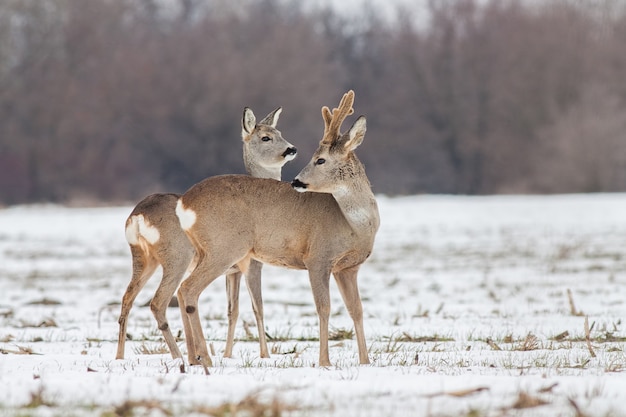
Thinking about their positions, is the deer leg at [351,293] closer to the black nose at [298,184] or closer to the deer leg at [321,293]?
the deer leg at [321,293]

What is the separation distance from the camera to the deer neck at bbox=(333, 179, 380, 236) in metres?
8.53

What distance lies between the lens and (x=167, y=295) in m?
8.84

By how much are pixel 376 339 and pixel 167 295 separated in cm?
221

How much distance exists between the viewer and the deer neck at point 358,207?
8531mm

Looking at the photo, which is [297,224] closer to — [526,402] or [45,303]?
[526,402]

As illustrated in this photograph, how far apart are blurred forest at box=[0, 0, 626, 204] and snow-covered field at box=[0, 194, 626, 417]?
30.4 meters

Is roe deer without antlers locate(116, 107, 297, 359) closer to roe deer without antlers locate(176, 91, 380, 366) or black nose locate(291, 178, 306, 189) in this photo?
roe deer without antlers locate(176, 91, 380, 366)

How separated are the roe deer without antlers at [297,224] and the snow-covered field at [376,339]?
25.8 inches

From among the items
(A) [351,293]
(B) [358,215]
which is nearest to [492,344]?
(A) [351,293]

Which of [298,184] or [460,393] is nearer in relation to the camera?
[460,393]

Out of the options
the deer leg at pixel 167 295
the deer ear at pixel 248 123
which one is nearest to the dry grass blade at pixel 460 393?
the deer leg at pixel 167 295

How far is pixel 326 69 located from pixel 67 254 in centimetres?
3890

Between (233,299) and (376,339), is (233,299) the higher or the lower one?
the higher one

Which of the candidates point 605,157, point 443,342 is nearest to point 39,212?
point 605,157
